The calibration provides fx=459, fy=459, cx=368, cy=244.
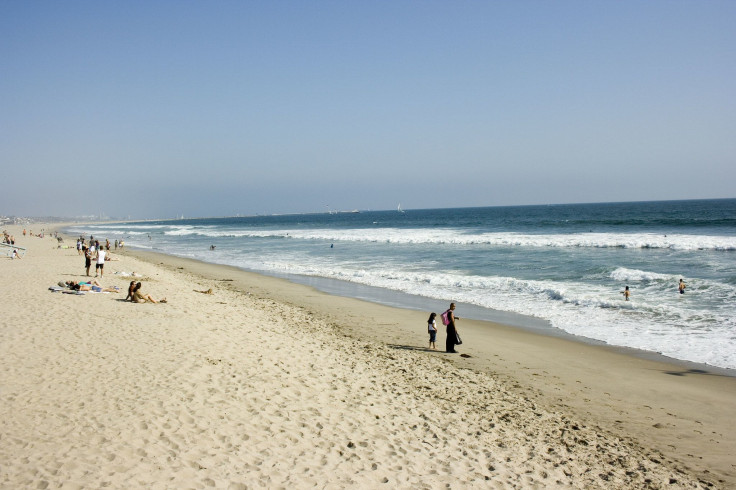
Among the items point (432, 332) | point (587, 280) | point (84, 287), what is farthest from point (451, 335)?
point (587, 280)

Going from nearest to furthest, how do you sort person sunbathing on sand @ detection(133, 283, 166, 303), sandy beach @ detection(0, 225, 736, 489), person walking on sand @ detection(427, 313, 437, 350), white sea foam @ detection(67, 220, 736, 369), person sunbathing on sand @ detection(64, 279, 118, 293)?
sandy beach @ detection(0, 225, 736, 489) → person walking on sand @ detection(427, 313, 437, 350) → white sea foam @ detection(67, 220, 736, 369) → person sunbathing on sand @ detection(133, 283, 166, 303) → person sunbathing on sand @ detection(64, 279, 118, 293)

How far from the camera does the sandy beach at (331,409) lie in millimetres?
5184

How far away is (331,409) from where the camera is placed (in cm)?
677

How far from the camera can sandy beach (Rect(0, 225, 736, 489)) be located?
204 inches

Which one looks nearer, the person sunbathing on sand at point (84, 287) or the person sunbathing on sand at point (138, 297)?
the person sunbathing on sand at point (138, 297)

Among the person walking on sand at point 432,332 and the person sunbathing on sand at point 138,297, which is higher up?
the person sunbathing on sand at point 138,297

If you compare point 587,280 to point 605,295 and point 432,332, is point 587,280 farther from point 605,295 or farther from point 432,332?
point 432,332

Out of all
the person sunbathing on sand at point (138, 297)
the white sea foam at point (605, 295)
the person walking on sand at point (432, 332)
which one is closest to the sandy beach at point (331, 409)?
the person walking on sand at point (432, 332)

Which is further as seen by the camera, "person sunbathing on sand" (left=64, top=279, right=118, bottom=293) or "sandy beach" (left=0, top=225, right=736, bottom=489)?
"person sunbathing on sand" (left=64, top=279, right=118, bottom=293)

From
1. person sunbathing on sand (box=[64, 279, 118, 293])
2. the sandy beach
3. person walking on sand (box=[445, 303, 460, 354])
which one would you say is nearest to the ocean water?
the sandy beach

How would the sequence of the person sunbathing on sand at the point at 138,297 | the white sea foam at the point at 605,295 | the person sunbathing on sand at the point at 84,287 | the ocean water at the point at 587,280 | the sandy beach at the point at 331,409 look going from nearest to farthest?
1. the sandy beach at the point at 331,409
2. the white sea foam at the point at 605,295
3. the ocean water at the point at 587,280
4. the person sunbathing on sand at the point at 138,297
5. the person sunbathing on sand at the point at 84,287

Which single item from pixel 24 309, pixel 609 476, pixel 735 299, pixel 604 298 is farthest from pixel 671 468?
pixel 24 309

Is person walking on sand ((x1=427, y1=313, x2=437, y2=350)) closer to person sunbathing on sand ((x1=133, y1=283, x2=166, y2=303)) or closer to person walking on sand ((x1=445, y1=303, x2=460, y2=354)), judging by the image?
person walking on sand ((x1=445, y1=303, x2=460, y2=354))

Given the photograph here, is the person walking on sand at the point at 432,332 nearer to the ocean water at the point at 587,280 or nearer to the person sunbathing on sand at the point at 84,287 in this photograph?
the ocean water at the point at 587,280
